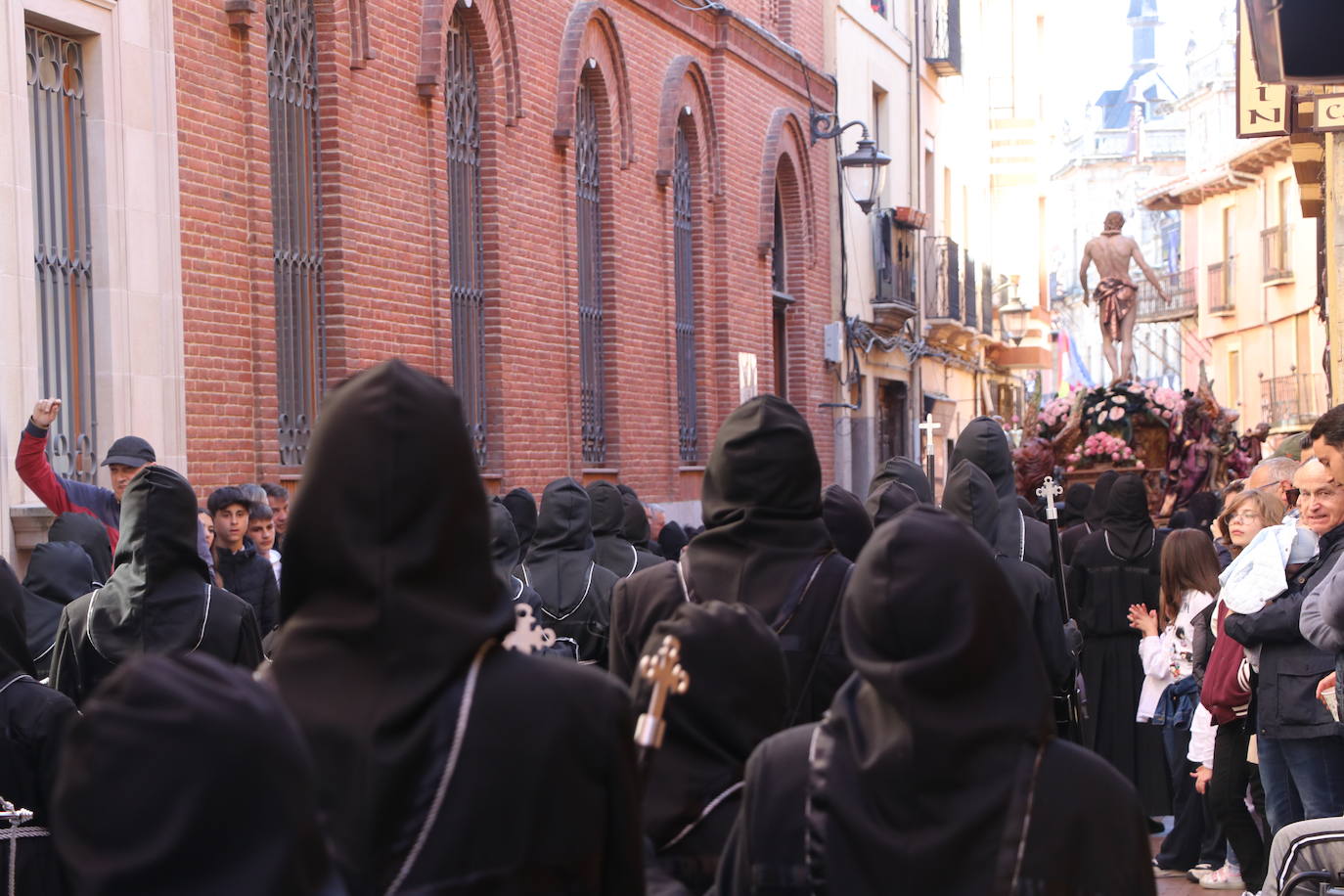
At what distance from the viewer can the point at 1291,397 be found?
1651 inches

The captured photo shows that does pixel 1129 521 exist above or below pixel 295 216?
below

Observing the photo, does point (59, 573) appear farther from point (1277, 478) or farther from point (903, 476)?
point (1277, 478)

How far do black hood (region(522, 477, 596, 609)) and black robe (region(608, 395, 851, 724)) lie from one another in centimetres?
371

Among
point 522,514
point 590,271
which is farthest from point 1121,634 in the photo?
point 590,271

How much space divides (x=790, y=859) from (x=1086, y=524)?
10250 millimetres

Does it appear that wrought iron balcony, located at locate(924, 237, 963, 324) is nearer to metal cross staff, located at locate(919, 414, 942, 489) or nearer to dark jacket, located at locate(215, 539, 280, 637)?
metal cross staff, located at locate(919, 414, 942, 489)

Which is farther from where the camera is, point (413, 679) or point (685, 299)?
point (685, 299)

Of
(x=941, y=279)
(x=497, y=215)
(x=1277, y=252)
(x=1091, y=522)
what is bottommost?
(x=1091, y=522)

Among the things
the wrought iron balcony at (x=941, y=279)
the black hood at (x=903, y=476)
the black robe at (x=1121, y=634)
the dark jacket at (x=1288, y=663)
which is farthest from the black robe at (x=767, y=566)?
the wrought iron balcony at (x=941, y=279)

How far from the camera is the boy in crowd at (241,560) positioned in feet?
30.3

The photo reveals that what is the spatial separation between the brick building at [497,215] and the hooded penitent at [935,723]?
951cm

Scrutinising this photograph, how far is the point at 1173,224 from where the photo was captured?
69.2m

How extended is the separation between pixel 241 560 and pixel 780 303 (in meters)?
16.8

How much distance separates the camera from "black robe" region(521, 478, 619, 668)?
8938 mm
